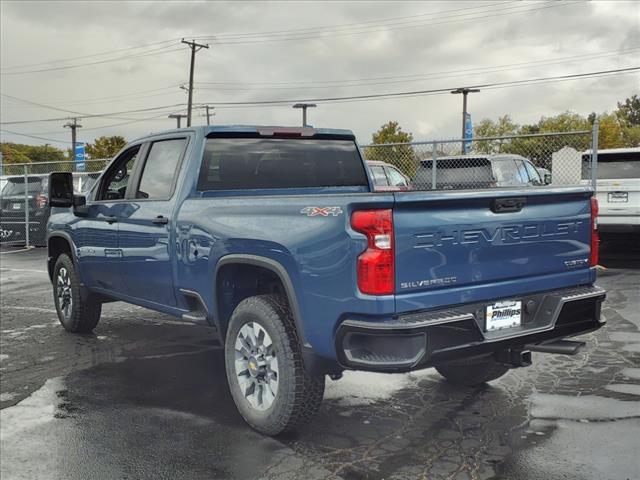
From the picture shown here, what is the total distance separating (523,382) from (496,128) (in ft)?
262

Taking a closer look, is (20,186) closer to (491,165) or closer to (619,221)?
(491,165)

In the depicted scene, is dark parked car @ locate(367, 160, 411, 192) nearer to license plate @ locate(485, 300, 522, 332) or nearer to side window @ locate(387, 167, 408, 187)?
side window @ locate(387, 167, 408, 187)

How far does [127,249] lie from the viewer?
5676mm

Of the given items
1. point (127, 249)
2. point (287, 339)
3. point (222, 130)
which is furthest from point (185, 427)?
point (222, 130)

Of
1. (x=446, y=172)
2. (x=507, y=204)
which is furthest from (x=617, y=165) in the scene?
(x=507, y=204)

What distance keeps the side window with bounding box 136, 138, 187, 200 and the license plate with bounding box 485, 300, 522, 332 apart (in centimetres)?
268

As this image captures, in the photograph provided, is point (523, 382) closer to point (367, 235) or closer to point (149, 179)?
point (367, 235)

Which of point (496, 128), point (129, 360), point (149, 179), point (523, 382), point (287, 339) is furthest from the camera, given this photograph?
point (496, 128)

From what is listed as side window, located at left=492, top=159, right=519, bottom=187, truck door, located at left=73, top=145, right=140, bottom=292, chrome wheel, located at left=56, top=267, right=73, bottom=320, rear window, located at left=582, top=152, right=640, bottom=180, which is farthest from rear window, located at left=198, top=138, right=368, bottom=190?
side window, located at left=492, top=159, right=519, bottom=187

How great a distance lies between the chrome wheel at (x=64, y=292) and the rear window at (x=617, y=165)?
31.9ft

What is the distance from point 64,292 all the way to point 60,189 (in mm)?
1407

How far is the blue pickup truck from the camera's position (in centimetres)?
348

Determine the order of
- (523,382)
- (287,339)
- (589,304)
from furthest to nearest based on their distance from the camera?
(523,382)
(589,304)
(287,339)

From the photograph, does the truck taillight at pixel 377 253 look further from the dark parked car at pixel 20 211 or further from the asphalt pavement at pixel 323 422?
the dark parked car at pixel 20 211
